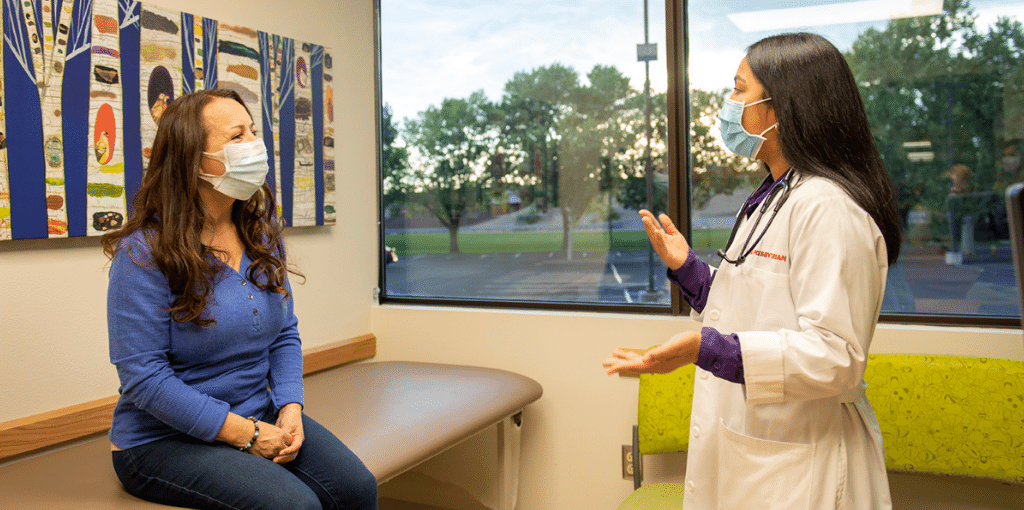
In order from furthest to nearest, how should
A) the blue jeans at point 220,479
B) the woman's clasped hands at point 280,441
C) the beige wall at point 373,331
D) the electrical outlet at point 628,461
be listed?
the electrical outlet at point 628,461 → the beige wall at point 373,331 → the woman's clasped hands at point 280,441 → the blue jeans at point 220,479

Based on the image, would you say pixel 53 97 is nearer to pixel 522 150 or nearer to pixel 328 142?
pixel 328 142

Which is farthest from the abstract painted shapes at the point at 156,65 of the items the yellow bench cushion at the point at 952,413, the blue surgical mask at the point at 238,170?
the yellow bench cushion at the point at 952,413

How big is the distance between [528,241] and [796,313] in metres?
2.12

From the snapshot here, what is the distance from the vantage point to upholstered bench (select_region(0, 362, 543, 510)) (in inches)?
71.4

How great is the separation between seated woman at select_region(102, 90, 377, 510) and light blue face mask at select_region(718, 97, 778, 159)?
3.88 ft

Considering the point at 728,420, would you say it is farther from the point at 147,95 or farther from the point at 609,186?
the point at 147,95

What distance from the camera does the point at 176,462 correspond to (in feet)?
5.39

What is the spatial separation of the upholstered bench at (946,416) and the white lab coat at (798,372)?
101cm

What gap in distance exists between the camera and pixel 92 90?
7.30 feet

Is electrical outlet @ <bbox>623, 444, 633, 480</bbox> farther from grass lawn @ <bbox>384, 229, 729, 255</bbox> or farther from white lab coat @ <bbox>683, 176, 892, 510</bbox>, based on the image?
white lab coat @ <bbox>683, 176, 892, 510</bbox>

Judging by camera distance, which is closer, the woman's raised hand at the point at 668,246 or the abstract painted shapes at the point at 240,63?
the woman's raised hand at the point at 668,246

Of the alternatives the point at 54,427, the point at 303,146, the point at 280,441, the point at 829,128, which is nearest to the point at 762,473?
the point at 829,128

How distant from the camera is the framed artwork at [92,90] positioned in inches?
80.7

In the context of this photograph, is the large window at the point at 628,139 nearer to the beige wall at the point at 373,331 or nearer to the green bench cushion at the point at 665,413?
the beige wall at the point at 373,331
